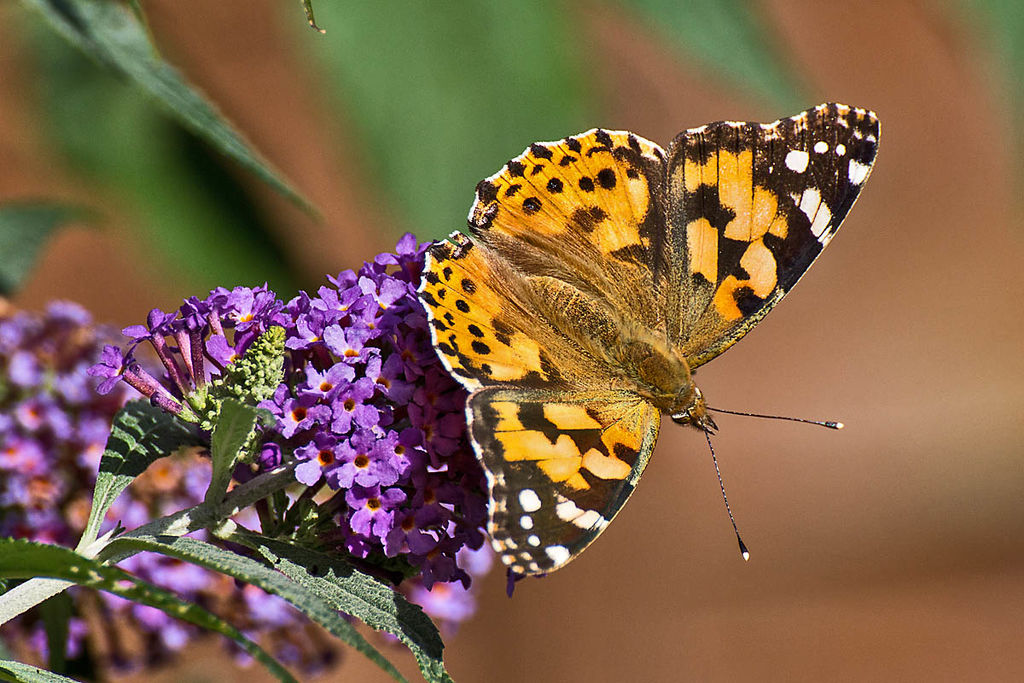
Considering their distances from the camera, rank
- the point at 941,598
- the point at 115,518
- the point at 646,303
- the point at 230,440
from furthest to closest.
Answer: the point at 941,598 < the point at 115,518 < the point at 646,303 < the point at 230,440

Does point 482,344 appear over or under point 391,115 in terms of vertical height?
under

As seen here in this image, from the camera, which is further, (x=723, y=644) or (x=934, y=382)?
(x=934, y=382)

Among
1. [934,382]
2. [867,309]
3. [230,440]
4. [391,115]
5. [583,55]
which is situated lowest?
[230,440]

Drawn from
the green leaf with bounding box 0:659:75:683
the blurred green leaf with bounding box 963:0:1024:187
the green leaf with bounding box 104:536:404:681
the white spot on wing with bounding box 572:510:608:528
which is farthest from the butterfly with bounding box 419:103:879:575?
the green leaf with bounding box 0:659:75:683

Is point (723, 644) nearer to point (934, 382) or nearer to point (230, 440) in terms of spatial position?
point (934, 382)

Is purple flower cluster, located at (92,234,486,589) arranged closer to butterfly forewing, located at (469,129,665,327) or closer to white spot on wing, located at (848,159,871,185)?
butterfly forewing, located at (469,129,665,327)

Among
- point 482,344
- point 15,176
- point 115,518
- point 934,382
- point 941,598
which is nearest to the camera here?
point 482,344

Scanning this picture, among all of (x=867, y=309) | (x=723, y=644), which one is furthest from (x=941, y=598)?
(x=867, y=309)
